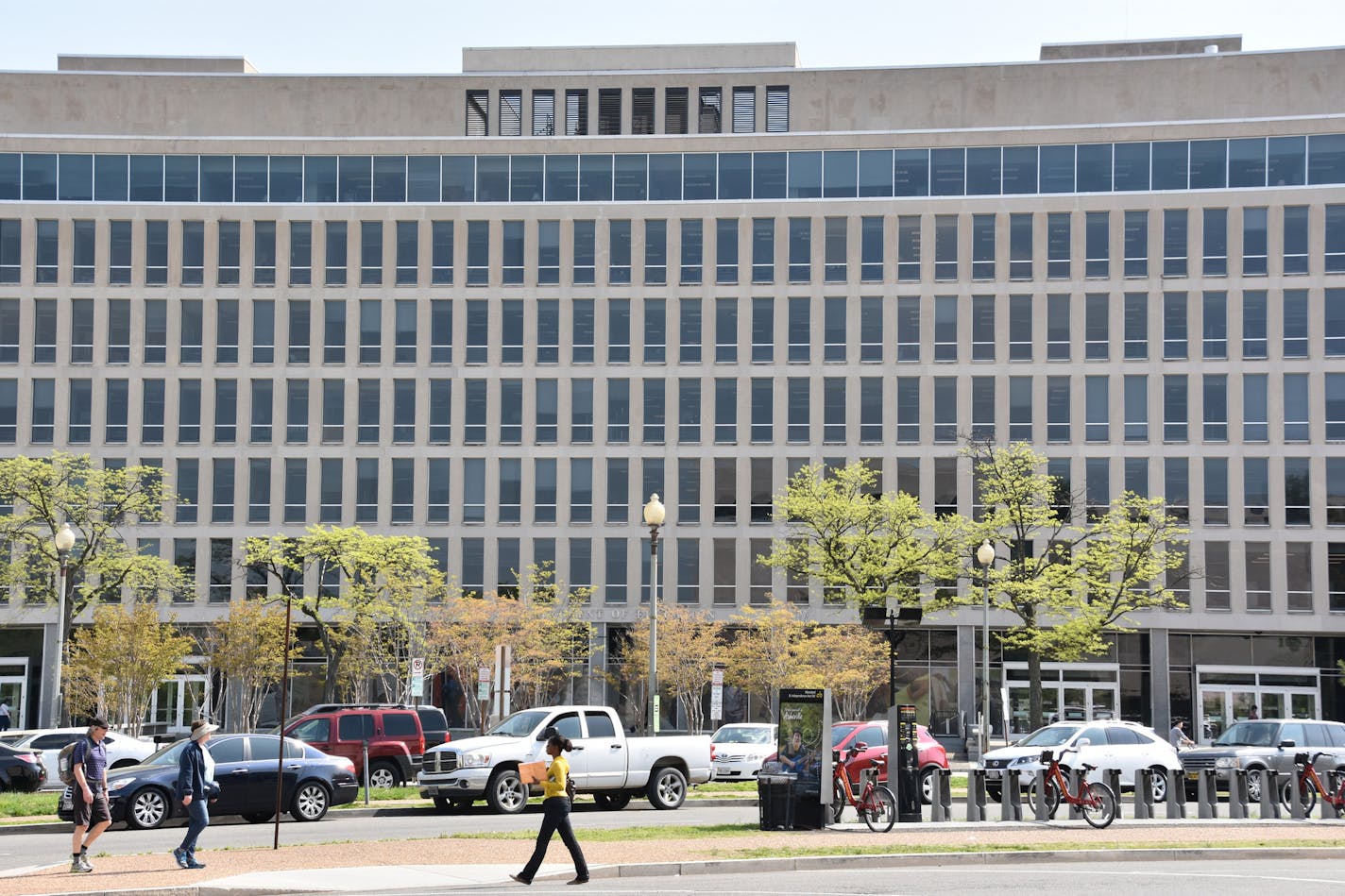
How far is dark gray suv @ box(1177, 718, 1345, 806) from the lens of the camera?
1287 inches

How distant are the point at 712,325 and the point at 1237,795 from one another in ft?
131

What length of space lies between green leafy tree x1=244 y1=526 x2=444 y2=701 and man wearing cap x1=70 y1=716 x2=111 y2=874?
33447 millimetres

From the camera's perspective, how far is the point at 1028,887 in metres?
17.9

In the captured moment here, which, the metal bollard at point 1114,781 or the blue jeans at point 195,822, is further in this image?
the metal bollard at point 1114,781

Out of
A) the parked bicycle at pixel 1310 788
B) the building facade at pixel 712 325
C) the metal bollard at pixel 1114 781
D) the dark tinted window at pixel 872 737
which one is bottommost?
the parked bicycle at pixel 1310 788

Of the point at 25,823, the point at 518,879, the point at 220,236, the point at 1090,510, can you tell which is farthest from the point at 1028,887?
the point at 220,236

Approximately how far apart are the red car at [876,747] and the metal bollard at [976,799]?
272 cm

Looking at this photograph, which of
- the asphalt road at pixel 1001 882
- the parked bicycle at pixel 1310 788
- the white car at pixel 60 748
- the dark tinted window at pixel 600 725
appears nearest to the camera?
the asphalt road at pixel 1001 882

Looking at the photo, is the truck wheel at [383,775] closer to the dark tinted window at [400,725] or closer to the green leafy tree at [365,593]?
the dark tinted window at [400,725]

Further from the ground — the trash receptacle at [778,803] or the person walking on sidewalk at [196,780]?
the person walking on sidewalk at [196,780]

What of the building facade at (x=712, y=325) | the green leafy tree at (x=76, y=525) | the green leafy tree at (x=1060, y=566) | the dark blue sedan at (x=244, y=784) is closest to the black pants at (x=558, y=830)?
the dark blue sedan at (x=244, y=784)

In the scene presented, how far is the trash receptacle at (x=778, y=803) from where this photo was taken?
24422mm

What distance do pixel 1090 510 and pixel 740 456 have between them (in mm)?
13827

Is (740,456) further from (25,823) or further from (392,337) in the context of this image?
(25,823)
